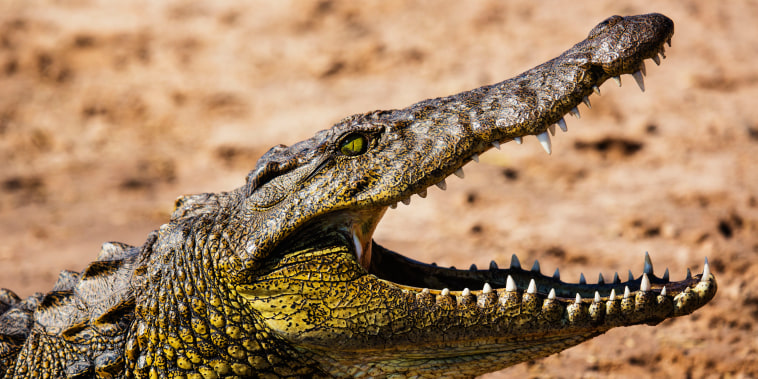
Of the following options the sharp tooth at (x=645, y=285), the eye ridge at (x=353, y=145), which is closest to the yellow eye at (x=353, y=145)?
Answer: the eye ridge at (x=353, y=145)

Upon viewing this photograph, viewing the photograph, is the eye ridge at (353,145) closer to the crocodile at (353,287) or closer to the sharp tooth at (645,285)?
the crocodile at (353,287)

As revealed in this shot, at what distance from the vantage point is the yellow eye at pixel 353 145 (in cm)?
301

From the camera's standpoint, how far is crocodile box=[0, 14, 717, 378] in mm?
2842

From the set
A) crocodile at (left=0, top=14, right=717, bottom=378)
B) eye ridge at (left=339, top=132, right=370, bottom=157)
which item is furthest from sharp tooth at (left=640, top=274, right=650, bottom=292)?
eye ridge at (left=339, top=132, right=370, bottom=157)

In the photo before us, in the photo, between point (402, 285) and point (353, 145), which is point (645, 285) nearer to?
point (402, 285)

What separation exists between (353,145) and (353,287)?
61 centimetres

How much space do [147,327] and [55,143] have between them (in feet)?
20.0

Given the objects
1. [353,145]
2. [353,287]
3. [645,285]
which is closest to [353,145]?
[353,145]

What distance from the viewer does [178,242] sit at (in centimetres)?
306

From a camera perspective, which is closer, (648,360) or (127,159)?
(648,360)

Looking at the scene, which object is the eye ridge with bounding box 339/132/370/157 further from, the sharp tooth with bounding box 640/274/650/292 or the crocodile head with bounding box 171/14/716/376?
the sharp tooth with bounding box 640/274/650/292

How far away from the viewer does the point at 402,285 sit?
2957 mm

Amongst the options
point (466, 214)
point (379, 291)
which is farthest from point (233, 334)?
point (466, 214)

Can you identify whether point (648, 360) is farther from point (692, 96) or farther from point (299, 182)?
point (692, 96)
